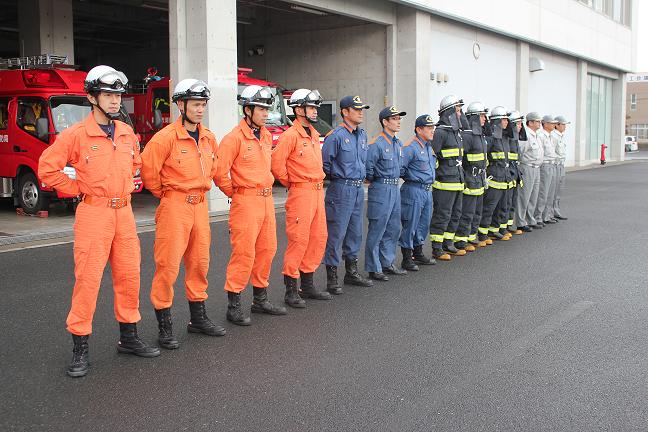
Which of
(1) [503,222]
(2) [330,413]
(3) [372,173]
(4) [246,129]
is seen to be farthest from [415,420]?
(1) [503,222]

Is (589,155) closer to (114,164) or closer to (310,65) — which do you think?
(310,65)

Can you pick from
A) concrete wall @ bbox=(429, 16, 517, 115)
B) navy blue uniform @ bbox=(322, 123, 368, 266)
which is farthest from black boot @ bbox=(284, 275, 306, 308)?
concrete wall @ bbox=(429, 16, 517, 115)

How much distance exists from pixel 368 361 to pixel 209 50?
10.6m

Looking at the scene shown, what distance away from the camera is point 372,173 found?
852 centimetres

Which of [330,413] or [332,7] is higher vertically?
[332,7]

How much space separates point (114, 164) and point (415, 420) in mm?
2850

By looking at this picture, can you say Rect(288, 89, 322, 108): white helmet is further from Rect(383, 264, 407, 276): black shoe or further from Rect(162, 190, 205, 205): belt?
Rect(383, 264, 407, 276): black shoe

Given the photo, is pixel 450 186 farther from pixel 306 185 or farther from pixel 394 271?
pixel 306 185

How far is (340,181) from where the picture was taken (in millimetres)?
7930

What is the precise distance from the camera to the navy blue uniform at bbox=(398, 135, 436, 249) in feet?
30.3

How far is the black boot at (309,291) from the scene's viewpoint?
25.1ft

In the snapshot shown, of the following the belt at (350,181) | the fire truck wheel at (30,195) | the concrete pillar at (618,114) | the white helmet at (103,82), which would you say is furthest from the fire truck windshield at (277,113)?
the concrete pillar at (618,114)

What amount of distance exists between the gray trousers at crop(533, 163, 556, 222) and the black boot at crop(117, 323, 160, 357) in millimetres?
9644

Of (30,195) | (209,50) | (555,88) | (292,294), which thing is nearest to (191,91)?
(292,294)
